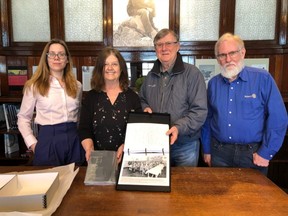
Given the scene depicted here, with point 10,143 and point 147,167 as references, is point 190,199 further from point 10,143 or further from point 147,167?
point 10,143

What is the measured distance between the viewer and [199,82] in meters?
1.71

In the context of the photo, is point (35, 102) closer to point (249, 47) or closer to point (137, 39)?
point (137, 39)

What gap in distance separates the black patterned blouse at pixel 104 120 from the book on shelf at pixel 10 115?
1583 millimetres

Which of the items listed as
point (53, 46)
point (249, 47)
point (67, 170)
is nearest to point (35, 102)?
point (53, 46)

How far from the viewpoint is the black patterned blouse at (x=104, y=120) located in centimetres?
162

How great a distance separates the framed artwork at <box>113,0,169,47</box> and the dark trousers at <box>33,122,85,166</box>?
129 cm

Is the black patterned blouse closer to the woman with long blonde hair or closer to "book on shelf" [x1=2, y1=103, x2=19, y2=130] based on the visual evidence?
the woman with long blonde hair

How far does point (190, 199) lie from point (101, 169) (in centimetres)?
46

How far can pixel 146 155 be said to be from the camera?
1342 millimetres

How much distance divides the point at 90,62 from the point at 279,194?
221cm

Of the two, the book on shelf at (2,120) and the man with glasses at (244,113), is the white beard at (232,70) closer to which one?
the man with glasses at (244,113)

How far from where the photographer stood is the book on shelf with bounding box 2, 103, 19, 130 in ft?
9.39

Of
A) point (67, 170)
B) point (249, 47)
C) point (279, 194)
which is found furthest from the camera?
point (249, 47)

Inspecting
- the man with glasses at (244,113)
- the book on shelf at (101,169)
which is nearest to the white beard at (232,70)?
the man with glasses at (244,113)
